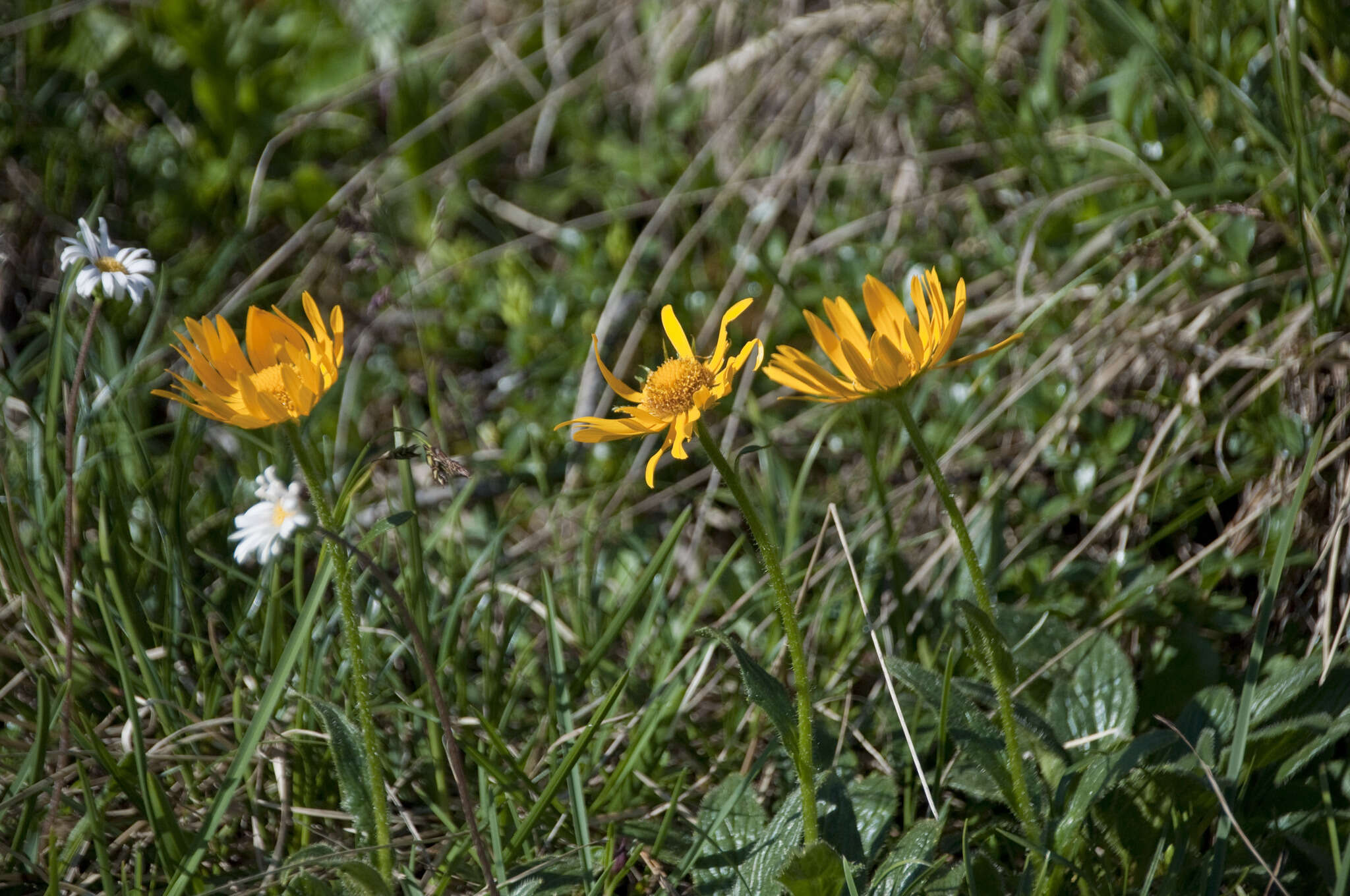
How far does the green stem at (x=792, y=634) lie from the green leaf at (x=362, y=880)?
1.78 ft

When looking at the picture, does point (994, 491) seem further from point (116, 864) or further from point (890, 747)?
point (116, 864)

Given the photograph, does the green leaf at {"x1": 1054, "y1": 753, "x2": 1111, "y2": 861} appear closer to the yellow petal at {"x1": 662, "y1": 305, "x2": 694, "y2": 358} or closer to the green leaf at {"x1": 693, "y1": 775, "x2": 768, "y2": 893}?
the green leaf at {"x1": 693, "y1": 775, "x2": 768, "y2": 893}

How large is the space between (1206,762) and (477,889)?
3.44ft

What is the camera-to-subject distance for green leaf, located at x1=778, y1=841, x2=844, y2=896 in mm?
1245

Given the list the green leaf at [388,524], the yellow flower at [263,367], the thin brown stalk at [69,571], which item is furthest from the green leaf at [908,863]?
the thin brown stalk at [69,571]

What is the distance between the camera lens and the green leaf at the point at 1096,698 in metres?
1.60

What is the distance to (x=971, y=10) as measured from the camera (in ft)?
9.72

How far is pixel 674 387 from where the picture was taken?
1.34 m

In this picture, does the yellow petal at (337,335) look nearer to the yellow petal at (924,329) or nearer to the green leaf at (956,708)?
the yellow petal at (924,329)

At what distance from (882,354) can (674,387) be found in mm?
268

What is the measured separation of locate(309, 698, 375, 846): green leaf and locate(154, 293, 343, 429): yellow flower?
1.35 ft

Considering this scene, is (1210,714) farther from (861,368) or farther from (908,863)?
(861,368)

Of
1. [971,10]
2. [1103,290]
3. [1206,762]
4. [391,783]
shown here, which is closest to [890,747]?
[1206,762]

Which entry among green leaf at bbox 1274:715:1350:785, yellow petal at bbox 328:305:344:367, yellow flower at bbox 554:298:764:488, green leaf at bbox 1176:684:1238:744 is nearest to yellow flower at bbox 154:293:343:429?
yellow petal at bbox 328:305:344:367
